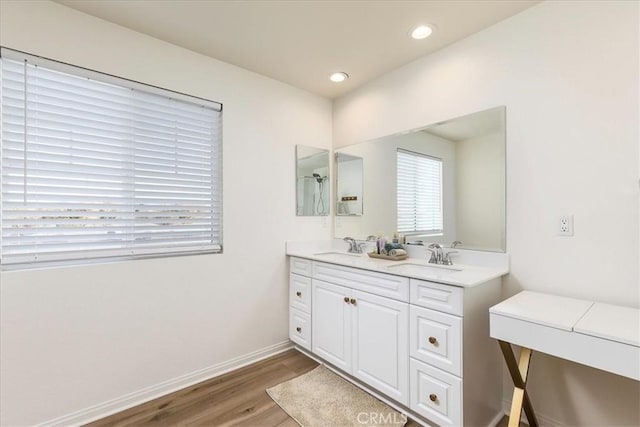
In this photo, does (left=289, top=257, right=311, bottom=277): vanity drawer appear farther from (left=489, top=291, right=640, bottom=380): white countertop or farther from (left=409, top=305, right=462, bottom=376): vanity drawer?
(left=489, top=291, right=640, bottom=380): white countertop

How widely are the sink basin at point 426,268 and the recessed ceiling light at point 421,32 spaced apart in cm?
160

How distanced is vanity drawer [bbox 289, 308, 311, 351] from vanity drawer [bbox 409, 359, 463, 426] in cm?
101

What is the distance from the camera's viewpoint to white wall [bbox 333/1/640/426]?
148 centimetres

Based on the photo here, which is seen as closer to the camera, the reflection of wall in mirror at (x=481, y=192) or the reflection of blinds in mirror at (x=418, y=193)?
the reflection of wall in mirror at (x=481, y=192)

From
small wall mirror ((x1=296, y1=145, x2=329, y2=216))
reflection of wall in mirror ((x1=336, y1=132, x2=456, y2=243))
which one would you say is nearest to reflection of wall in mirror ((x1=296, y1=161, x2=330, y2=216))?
small wall mirror ((x1=296, y1=145, x2=329, y2=216))

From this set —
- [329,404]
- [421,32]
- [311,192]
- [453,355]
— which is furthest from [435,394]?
[421,32]

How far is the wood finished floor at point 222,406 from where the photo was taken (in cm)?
178

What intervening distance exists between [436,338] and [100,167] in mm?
2266

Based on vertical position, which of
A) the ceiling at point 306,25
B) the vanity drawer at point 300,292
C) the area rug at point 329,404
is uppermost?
the ceiling at point 306,25

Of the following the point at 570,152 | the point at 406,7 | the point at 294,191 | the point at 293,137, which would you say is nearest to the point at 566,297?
the point at 570,152

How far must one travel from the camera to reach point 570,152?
1643mm

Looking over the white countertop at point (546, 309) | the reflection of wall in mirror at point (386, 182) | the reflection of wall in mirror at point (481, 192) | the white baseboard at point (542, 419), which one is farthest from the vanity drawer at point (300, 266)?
the white baseboard at point (542, 419)

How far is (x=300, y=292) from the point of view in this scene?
8.57 feet

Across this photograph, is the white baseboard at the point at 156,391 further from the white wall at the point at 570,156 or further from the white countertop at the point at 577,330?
the white wall at the point at 570,156
